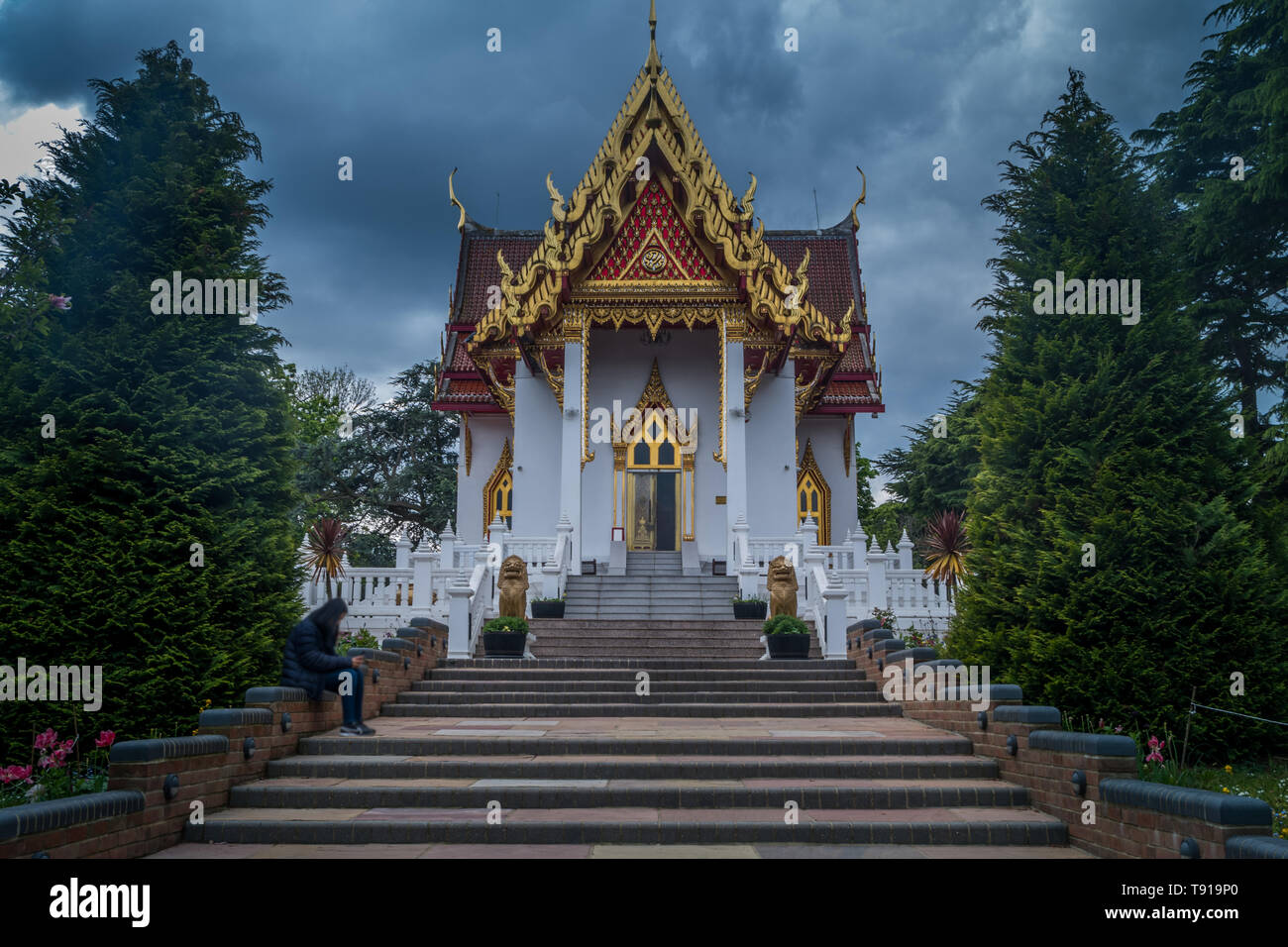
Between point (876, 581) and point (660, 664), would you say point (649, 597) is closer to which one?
point (876, 581)

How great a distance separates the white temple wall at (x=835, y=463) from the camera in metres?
25.3

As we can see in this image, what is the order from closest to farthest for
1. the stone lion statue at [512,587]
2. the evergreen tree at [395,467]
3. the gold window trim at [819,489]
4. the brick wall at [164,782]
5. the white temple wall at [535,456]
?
1. the brick wall at [164,782]
2. the stone lion statue at [512,587]
3. the white temple wall at [535,456]
4. the gold window trim at [819,489]
5. the evergreen tree at [395,467]

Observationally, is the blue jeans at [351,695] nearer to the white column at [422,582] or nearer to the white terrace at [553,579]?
the white terrace at [553,579]

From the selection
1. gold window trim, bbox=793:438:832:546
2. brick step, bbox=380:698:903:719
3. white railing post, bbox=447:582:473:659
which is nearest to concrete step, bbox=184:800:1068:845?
brick step, bbox=380:698:903:719

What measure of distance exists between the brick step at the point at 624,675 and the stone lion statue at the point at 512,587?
5.12ft

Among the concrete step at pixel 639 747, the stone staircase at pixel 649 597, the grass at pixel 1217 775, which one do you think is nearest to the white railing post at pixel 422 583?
the stone staircase at pixel 649 597

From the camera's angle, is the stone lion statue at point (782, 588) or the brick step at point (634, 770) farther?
the stone lion statue at point (782, 588)

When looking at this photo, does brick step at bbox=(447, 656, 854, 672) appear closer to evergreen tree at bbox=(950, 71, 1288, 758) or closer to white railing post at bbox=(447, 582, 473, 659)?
white railing post at bbox=(447, 582, 473, 659)

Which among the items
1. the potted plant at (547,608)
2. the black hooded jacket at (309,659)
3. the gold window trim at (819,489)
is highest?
the gold window trim at (819,489)

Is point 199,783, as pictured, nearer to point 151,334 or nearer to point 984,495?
point 151,334

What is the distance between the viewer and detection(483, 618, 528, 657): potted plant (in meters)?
13.0

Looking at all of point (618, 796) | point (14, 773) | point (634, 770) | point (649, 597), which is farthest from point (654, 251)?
point (14, 773)

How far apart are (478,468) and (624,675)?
1472 centimetres

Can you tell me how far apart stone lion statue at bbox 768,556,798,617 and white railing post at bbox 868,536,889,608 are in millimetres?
2667
